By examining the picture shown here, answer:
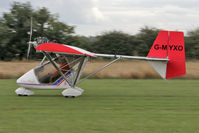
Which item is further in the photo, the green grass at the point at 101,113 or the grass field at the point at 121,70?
the grass field at the point at 121,70

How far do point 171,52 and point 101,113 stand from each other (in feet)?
16.0

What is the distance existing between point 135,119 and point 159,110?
1661mm

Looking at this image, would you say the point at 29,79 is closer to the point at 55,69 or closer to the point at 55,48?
the point at 55,69

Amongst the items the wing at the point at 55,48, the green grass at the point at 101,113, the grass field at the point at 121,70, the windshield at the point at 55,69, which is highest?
the wing at the point at 55,48

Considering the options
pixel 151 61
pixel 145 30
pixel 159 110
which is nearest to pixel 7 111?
pixel 159 110

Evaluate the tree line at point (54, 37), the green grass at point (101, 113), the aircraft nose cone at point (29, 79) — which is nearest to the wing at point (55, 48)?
the aircraft nose cone at point (29, 79)

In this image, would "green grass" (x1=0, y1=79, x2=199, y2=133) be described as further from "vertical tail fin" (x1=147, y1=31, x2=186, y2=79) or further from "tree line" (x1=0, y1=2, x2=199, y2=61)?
"tree line" (x1=0, y1=2, x2=199, y2=61)

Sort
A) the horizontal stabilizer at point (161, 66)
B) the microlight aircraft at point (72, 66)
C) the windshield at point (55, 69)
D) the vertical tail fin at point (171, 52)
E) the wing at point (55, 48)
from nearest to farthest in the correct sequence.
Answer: the wing at point (55, 48) < the microlight aircraft at point (72, 66) < the windshield at point (55, 69) < the vertical tail fin at point (171, 52) < the horizontal stabilizer at point (161, 66)

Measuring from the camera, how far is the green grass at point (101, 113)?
7.13 meters

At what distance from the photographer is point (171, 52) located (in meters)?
12.3

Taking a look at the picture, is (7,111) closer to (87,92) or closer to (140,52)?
(87,92)

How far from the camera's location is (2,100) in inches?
433

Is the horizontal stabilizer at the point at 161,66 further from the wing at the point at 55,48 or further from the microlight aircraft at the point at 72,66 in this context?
the wing at the point at 55,48

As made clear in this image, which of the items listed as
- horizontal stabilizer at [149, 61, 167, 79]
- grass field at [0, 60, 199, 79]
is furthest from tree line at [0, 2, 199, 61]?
horizontal stabilizer at [149, 61, 167, 79]
